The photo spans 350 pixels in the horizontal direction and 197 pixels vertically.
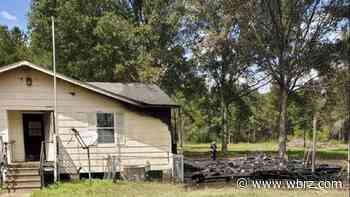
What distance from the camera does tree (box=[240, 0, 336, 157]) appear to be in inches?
1052

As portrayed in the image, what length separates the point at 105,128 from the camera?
1617 centimetres

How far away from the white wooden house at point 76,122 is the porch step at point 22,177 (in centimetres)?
45

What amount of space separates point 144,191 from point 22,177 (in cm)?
430

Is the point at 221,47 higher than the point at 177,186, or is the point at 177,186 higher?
the point at 221,47

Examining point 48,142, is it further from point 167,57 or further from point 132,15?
point 132,15

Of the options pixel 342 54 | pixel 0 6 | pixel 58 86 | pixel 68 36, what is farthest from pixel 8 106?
pixel 342 54

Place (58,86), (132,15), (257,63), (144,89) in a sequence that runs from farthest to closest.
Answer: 1. (132,15)
2. (257,63)
3. (144,89)
4. (58,86)

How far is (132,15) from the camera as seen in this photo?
3234 cm

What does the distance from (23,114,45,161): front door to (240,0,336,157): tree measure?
1506cm

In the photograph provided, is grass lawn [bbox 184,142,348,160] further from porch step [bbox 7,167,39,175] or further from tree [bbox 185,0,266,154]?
porch step [bbox 7,167,39,175]

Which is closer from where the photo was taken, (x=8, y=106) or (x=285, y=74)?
(x=8, y=106)

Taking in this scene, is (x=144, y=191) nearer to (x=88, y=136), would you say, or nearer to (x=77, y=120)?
(x=88, y=136)

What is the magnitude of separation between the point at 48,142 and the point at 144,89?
4547 mm

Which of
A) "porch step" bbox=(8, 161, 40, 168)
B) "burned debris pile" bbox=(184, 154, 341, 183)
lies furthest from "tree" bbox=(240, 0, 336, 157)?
"porch step" bbox=(8, 161, 40, 168)
